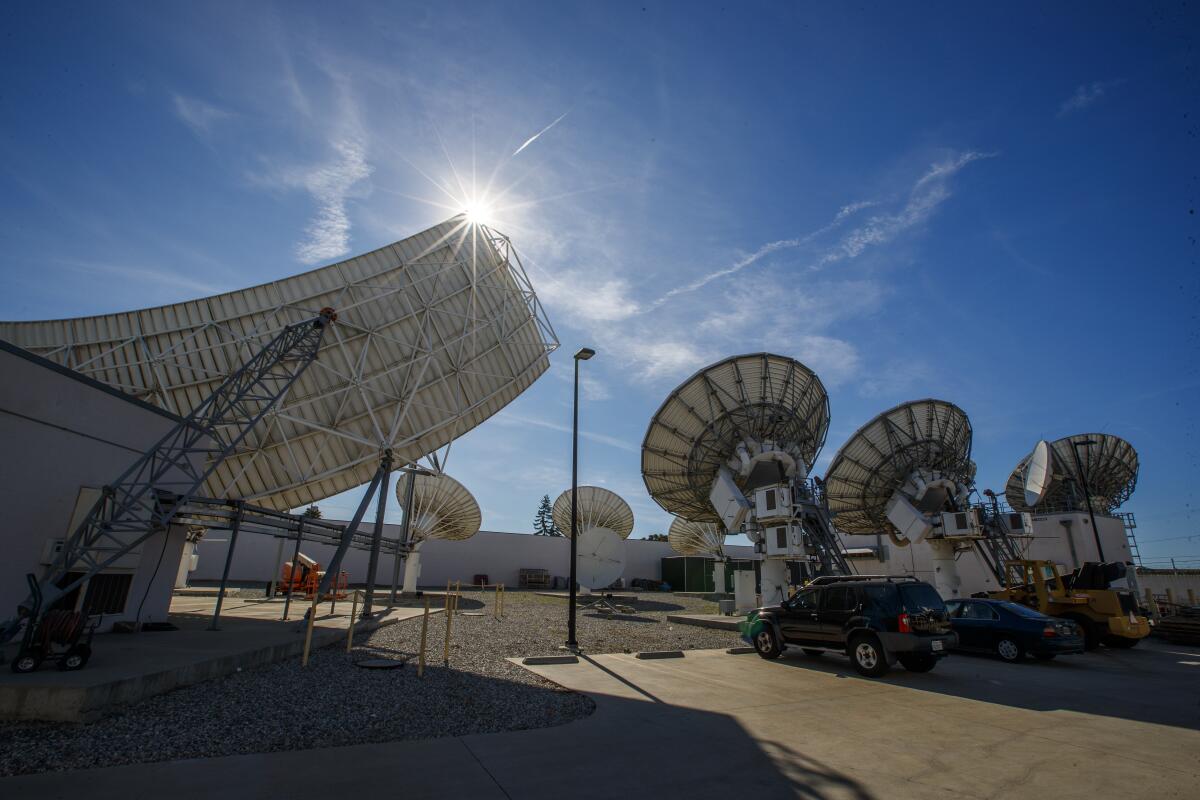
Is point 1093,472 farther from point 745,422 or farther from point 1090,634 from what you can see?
point 745,422

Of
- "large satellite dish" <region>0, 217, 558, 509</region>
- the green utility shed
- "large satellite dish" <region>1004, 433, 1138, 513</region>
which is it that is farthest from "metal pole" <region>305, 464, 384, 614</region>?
the green utility shed

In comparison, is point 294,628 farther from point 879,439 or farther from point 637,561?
point 637,561

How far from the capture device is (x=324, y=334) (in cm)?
1864

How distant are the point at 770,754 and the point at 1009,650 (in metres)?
11.8

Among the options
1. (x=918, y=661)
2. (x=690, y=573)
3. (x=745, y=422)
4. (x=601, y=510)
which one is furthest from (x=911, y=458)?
(x=690, y=573)

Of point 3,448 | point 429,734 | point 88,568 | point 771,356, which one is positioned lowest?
point 429,734

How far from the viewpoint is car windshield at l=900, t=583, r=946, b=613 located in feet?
37.9

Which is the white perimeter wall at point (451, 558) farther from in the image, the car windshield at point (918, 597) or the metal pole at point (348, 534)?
the car windshield at point (918, 597)

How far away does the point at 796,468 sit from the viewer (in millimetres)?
24141

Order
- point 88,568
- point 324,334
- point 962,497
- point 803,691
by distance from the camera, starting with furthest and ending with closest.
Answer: point 962,497 < point 324,334 < point 88,568 < point 803,691

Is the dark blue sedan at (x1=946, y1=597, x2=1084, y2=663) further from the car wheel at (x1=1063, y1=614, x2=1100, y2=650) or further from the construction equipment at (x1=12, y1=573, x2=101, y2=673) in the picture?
the construction equipment at (x1=12, y1=573, x2=101, y2=673)

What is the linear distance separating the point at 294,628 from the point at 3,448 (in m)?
6.92

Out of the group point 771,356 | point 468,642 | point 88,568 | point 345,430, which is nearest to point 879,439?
point 771,356

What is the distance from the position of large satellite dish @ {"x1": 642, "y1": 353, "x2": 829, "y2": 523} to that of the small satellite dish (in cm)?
1284
